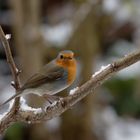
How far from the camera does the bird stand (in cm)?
180

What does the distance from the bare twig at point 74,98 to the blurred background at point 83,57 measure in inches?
86.4

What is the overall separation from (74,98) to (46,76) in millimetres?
320

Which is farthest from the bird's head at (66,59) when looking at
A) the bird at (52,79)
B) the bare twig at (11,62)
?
the bare twig at (11,62)

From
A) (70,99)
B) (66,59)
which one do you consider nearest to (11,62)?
(70,99)

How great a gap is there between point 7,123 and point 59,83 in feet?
1.01

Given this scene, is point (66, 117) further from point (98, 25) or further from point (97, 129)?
point (98, 25)

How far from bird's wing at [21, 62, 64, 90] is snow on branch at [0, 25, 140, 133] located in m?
0.14

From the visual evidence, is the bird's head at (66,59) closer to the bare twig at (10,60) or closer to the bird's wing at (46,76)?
the bird's wing at (46,76)

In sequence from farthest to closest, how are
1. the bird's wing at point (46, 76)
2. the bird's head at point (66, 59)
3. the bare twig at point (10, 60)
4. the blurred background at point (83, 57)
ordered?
the blurred background at point (83, 57) → the bird's head at point (66, 59) → the bird's wing at point (46, 76) → the bare twig at point (10, 60)

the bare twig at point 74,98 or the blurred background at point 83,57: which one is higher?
the bare twig at point 74,98

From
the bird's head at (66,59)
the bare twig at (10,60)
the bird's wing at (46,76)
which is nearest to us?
the bare twig at (10,60)

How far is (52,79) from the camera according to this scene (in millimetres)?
1872

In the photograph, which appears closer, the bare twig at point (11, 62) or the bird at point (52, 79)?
the bare twig at point (11, 62)

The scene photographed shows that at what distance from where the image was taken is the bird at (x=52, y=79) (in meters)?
1.80
